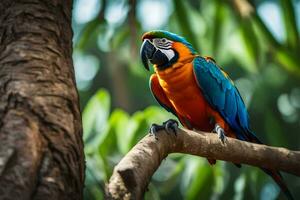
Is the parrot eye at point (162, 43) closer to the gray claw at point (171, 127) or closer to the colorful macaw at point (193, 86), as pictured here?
the colorful macaw at point (193, 86)

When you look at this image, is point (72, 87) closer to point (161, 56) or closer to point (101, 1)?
point (161, 56)

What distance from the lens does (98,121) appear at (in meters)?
3.46

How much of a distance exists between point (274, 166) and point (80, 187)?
897 millimetres

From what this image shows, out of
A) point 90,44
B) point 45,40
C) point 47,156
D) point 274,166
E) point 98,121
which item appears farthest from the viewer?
point 90,44

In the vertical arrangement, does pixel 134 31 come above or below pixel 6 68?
below

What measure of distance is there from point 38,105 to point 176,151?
55cm

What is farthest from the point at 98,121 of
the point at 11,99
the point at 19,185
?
the point at 19,185

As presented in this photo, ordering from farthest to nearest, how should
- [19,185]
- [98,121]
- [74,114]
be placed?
[98,121]
[74,114]
[19,185]

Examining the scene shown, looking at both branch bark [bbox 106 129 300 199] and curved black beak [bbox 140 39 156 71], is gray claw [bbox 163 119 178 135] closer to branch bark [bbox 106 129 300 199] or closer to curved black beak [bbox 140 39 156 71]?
branch bark [bbox 106 129 300 199]

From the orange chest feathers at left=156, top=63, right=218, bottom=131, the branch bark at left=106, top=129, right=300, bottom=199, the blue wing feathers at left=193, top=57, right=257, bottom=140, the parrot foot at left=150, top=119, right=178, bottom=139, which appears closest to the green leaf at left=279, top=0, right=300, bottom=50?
the blue wing feathers at left=193, top=57, right=257, bottom=140

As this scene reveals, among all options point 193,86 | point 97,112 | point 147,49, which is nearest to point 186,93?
point 193,86

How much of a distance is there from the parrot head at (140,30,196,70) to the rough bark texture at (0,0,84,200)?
0.75 metres

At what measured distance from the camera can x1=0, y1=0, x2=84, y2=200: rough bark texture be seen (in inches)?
62.2

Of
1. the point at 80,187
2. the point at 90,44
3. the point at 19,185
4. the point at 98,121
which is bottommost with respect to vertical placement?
the point at 90,44
